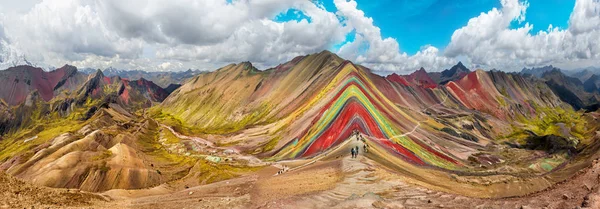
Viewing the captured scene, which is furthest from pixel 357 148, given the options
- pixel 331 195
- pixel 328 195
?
pixel 328 195

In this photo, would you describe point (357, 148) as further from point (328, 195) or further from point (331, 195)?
point (328, 195)

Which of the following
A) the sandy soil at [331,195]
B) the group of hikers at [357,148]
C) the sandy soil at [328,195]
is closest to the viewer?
the sandy soil at [328,195]

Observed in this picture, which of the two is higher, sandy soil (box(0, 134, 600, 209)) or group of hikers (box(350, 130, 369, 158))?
group of hikers (box(350, 130, 369, 158))

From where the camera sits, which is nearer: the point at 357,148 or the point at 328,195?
the point at 328,195

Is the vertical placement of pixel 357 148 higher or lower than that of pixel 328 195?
higher

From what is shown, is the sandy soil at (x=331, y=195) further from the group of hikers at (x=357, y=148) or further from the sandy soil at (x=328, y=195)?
the group of hikers at (x=357, y=148)

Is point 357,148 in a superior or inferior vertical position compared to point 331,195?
superior

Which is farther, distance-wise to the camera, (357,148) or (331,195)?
(357,148)

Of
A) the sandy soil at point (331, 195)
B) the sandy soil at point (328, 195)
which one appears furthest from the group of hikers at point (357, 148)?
the sandy soil at point (328, 195)

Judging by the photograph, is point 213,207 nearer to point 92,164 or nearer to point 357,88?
point 92,164

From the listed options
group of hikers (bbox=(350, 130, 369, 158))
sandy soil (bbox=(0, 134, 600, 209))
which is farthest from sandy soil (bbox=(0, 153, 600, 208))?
group of hikers (bbox=(350, 130, 369, 158))

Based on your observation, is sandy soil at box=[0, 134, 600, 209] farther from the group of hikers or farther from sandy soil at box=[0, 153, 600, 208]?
the group of hikers

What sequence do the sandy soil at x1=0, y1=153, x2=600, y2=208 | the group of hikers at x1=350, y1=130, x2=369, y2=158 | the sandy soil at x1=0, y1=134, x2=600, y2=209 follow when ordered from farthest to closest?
1. the group of hikers at x1=350, y1=130, x2=369, y2=158
2. the sandy soil at x1=0, y1=134, x2=600, y2=209
3. the sandy soil at x1=0, y1=153, x2=600, y2=208
